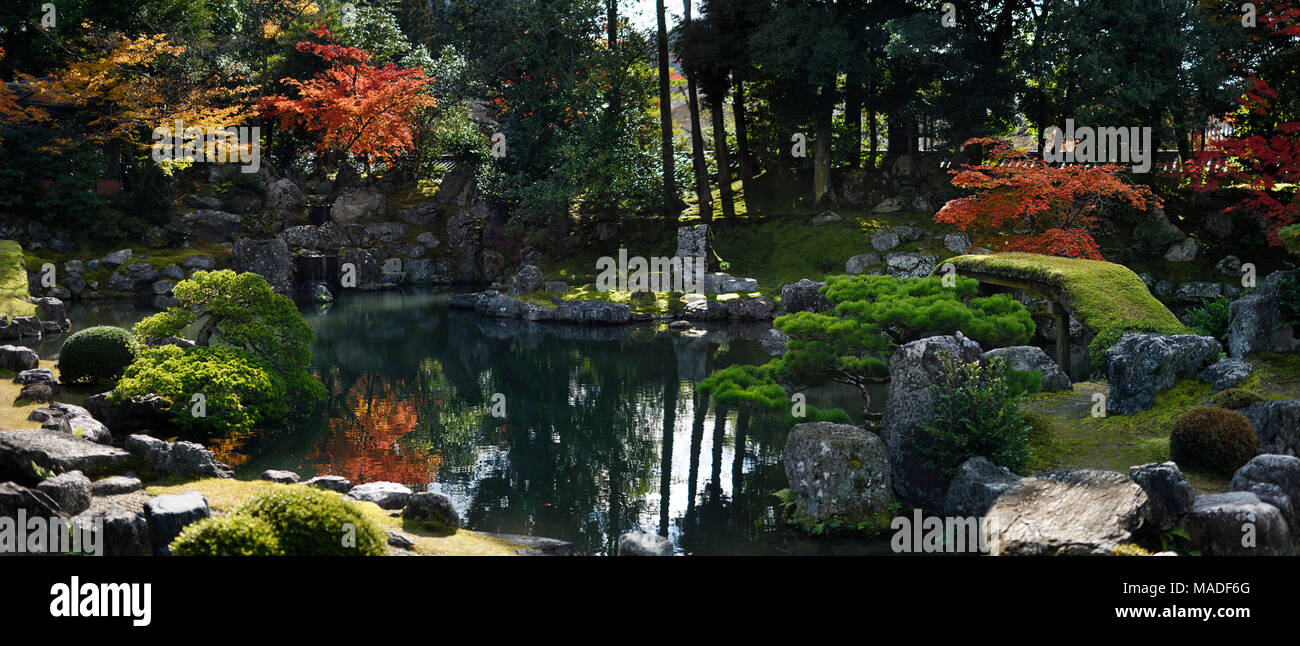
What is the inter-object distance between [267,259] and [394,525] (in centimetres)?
2701

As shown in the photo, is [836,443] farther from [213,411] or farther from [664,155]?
[664,155]

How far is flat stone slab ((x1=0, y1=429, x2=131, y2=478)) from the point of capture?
32.7ft

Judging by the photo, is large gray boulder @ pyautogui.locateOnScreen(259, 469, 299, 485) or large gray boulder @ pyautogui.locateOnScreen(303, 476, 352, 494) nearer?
large gray boulder @ pyautogui.locateOnScreen(303, 476, 352, 494)

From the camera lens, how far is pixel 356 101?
118 ft

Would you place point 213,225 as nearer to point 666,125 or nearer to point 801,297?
point 666,125

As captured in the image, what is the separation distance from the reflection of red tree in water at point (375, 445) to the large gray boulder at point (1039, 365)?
379 inches

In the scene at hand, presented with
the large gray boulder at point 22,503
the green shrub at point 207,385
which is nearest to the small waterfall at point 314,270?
the green shrub at point 207,385

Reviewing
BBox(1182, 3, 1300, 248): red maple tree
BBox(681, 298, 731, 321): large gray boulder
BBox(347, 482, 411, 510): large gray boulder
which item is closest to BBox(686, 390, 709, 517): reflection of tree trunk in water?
BBox(347, 482, 411, 510): large gray boulder

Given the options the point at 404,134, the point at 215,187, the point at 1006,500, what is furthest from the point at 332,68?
the point at 1006,500

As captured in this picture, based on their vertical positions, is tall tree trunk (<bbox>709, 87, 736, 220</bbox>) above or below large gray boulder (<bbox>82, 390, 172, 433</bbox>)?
above

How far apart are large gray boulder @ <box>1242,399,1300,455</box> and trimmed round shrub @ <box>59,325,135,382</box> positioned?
56.8 feet

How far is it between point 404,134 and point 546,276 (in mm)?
9502

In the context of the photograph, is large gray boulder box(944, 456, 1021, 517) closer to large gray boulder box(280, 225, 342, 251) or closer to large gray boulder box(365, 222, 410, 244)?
large gray boulder box(280, 225, 342, 251)

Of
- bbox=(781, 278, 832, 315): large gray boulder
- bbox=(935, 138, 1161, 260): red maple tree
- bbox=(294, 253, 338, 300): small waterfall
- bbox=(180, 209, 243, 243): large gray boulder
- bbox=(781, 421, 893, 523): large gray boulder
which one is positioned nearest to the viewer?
bbox=(781, 421, 893, 523): large gray boulder
